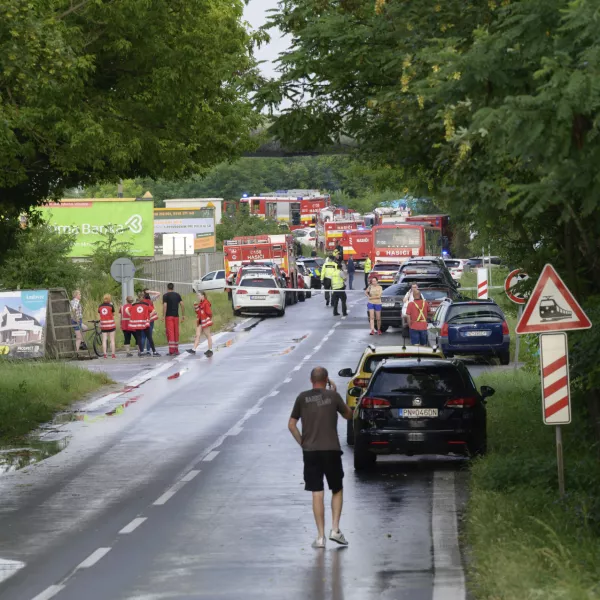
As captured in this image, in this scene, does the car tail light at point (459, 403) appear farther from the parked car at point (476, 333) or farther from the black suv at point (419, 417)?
the parked car at point (476, 333)

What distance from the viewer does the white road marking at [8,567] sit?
12.3 metres

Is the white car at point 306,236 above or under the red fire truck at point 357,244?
above

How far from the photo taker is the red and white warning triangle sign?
13.2 m

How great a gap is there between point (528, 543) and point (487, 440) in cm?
736

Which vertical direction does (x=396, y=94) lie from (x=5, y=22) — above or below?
below

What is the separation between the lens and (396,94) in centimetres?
1434

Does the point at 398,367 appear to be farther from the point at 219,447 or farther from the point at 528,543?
the point at 528,543

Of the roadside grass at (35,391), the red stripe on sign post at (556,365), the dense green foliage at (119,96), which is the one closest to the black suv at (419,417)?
the dense green foliage at (119,96)

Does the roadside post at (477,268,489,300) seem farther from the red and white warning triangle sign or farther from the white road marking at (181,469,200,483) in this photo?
the red and white warning triangle sign

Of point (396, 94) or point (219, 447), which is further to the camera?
point (219, 447)

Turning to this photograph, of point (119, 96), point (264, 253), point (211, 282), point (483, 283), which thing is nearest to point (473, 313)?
point (483, 283)

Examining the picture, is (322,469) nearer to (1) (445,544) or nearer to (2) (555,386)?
(1) (445,544)

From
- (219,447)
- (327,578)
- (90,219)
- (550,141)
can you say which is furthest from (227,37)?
(90,219)

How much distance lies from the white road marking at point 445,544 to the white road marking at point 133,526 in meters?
2.98
